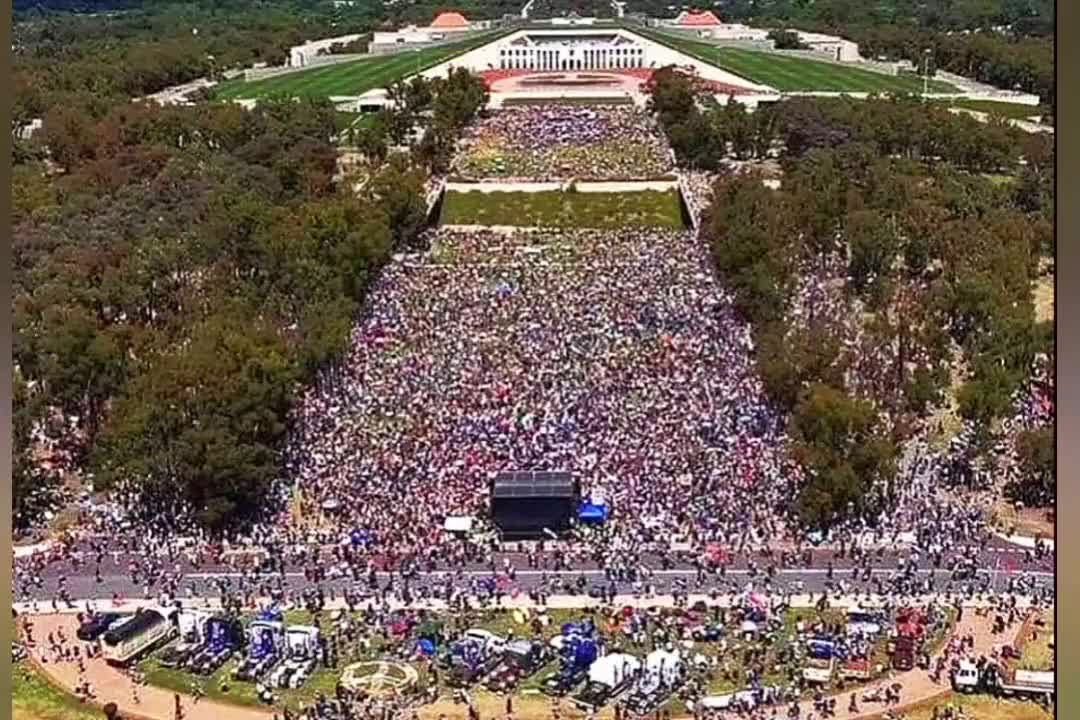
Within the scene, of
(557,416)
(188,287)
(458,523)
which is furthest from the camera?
(188,287)

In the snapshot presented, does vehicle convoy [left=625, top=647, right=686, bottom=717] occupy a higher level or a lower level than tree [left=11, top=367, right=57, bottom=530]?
lower

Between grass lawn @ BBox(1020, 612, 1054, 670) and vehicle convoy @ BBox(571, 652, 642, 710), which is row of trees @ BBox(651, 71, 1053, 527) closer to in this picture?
grass lawn @ BBox(1020, 612, 1054, 670)

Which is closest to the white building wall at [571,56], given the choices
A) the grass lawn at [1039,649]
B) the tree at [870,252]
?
the tree at [870,252]

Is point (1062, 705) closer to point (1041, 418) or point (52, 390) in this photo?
point (1041, 418)

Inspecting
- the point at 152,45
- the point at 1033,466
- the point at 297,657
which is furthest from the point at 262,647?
the point at 152,45

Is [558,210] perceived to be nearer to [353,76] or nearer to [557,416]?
[353,76]

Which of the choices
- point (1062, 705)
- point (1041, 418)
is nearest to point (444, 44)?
point (1041, 418)

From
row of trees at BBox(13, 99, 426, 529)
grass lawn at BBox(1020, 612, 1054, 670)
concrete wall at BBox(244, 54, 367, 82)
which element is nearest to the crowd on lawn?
row of trees at BBox(13, 99, 426, 529)
